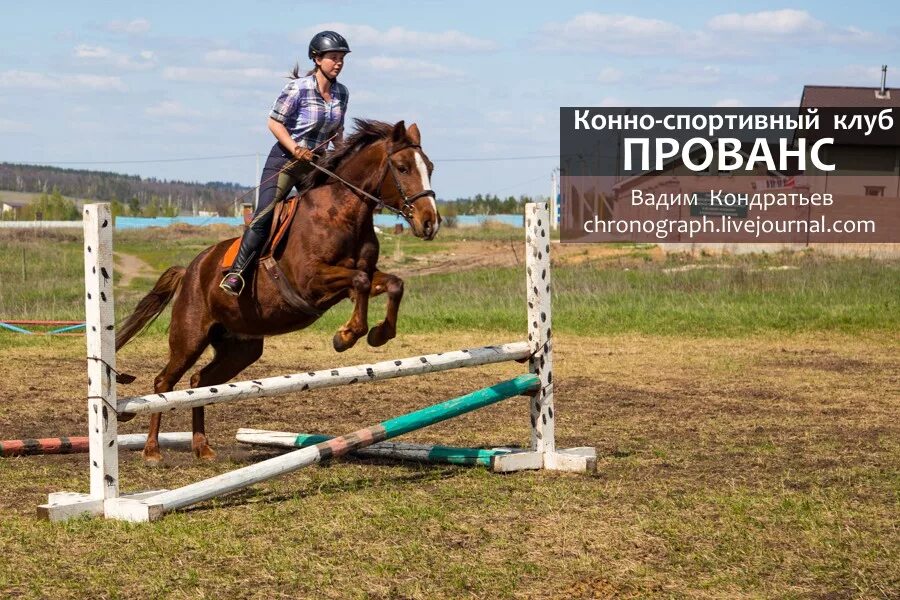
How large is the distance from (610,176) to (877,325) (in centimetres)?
4694

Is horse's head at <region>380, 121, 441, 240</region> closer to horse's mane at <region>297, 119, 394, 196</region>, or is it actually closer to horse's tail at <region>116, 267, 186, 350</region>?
horse's mane at <region>297, 119, 394, 196</region>

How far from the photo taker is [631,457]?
7340 millimetres

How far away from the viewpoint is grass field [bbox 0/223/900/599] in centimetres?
447

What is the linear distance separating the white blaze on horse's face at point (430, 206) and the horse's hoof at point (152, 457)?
2.53 m

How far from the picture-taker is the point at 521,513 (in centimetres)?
563

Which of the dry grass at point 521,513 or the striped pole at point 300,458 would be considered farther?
the striped pole at point 300,458

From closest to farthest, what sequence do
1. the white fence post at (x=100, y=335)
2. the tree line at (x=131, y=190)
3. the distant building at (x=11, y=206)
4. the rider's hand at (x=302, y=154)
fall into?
the white fence post at (x=100, y=335) < the rider's hand at (x=302, y=154) < the distant building at (x=11, y=206) < the tree line at (x=131, y=190)

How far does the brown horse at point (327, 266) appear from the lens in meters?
6.47

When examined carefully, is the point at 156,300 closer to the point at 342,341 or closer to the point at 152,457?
the point at 152,457

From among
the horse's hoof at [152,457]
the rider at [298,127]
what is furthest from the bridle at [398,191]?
the horse's hoof at [152,457]

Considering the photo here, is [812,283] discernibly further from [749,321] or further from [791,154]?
[791,154]

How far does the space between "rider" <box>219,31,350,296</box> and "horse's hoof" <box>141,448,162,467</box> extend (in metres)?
1.25

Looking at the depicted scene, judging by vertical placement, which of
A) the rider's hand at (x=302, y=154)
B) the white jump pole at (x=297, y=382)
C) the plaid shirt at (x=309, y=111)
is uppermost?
the plaid shirt at (x=309, y=111)

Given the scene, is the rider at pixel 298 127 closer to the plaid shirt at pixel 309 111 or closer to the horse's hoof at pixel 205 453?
the plaid shirt at pixel 309 111
